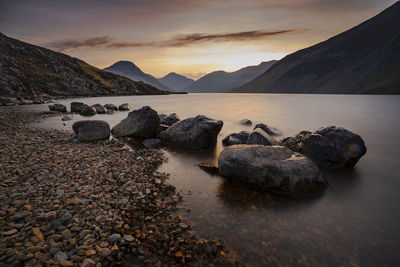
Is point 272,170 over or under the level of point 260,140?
under

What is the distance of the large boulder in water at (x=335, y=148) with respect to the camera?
10.1 meters

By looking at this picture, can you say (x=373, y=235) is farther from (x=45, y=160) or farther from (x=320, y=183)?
(x=45, y=160)

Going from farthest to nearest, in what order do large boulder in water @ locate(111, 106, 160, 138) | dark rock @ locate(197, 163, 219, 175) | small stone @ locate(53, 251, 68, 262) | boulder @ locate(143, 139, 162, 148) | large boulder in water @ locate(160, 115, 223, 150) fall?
large boulder in water @ locate(111, 106, 160, 138)
boulder @ locate(143, 139, 162, 148)
large boulder in water @ locate(160, 115, 223, 150)
dark rock @ locate(197, 163, 219, 175)
small stone @ locate(53, 251, 68, 262)

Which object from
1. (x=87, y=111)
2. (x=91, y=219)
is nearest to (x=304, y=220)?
(x=91, y=219)

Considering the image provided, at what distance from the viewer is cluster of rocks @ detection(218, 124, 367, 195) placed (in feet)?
25.3

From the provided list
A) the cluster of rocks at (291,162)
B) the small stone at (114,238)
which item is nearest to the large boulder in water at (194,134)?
the cluster of rocks at (291,162)

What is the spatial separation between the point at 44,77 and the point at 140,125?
120454 millimetres

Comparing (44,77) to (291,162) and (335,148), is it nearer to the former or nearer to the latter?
(291,162)

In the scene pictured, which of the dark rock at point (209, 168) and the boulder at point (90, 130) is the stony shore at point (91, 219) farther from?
the boulder at point (90, 130)

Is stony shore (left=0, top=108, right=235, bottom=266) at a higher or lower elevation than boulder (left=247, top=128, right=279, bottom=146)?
lower

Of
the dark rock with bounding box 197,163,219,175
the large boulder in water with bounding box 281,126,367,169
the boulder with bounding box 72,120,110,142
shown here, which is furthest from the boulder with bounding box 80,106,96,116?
the large boulder in water with bounding box 281,126,367,169

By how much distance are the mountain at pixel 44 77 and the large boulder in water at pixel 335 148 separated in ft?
286

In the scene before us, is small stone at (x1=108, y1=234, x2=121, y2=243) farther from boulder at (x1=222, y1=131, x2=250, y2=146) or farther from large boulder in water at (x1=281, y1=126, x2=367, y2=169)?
boulder at (x1=222, y1=131, x2=250, y2=146)

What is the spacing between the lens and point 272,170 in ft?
25.6
